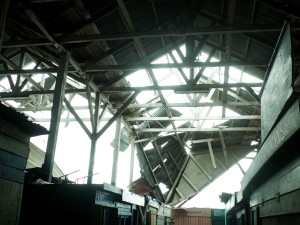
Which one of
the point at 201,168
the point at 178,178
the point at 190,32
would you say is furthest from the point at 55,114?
the point at 201,168

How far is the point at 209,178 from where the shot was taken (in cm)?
1998

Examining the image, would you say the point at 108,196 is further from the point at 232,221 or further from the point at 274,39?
the point at 232,221

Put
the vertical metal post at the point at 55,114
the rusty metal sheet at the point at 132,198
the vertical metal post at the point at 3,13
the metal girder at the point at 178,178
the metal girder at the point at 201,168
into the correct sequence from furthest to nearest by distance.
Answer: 1. the metal girder at the point at 178,178
2. the metal girder at the point at 201,168
3. the rusty metal sheet at the point at 132,198
4. the vertical metal post at the point at 55,114
5. the vertical metal post at the point at 3,13

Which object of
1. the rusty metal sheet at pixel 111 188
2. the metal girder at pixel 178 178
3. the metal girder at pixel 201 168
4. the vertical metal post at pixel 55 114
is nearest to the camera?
the rusty metal sheet at pixel 111 188

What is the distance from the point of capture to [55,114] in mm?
7914

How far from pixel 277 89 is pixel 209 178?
1727 cm

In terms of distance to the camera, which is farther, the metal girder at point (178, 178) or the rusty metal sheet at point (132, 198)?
the metal girder at point (178, 178)

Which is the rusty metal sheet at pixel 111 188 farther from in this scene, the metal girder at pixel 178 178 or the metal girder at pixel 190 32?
the metal girder at pixel 178 178

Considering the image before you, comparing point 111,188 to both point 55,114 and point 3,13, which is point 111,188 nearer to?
point 55,114

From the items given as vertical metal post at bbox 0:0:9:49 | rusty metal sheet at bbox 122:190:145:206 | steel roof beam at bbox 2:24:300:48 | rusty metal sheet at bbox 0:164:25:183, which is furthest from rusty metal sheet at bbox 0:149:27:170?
steel roof beam at bbox 2:24:300:48

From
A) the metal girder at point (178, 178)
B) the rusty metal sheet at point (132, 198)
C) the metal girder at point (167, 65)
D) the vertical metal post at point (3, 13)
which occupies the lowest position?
the rusty metal sheet at point (132, 198)

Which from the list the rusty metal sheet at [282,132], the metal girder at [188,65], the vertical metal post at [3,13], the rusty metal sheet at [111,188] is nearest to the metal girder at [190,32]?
the metal girder at [188,65]

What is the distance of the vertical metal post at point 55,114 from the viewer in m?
7.30

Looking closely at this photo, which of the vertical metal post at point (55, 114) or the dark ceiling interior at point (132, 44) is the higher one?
the dark ceiling interior at point (132, 44)
